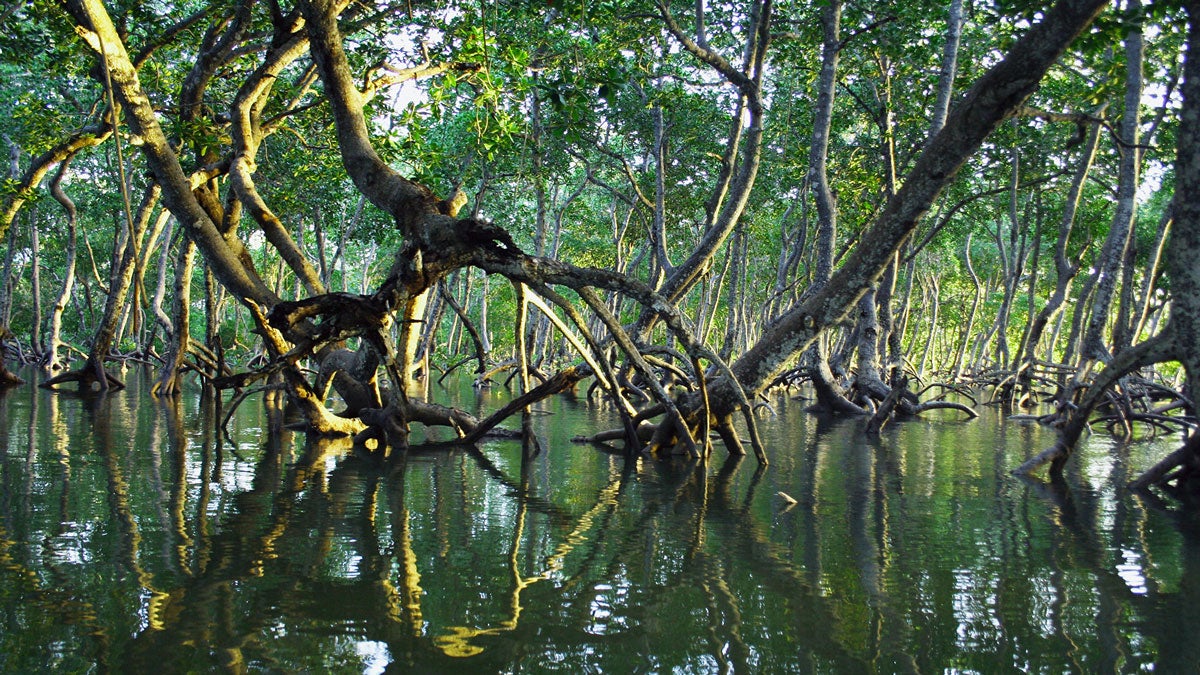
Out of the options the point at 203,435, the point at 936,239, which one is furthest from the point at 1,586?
the point at 936,239

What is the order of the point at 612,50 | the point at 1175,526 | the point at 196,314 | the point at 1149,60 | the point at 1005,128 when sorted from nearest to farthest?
1. the point at 1175,526
2. the point at 612,50
3. the point at 1149,60
4. the point at 1005,128
5. the point at 196,314

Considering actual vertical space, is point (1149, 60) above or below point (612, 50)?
above

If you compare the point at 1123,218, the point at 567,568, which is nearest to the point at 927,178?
the point at 567,568

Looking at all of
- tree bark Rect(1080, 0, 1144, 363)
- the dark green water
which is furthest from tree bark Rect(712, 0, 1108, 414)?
tree bark Rect(1080, 0, 1144, 363)

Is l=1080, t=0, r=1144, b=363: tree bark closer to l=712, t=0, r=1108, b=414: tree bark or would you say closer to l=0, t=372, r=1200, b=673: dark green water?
l=0, t=372, r=1200, b=673: dark green water

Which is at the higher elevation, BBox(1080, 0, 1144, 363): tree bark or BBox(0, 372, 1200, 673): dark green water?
BBox(1080, 0, 1144, 363): tree bark

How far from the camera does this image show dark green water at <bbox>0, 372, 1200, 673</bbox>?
346 centimetres

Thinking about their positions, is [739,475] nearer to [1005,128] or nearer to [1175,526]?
[1175,526]

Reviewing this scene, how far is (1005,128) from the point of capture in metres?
17.6

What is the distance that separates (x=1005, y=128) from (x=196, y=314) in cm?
4182

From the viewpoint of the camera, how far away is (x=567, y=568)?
461cm

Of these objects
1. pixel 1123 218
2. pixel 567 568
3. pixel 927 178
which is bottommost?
pixel 567 568

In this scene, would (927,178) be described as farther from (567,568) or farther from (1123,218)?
(1123,218)

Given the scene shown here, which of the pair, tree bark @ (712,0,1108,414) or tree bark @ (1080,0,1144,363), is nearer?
tree bark @ (712,0,1108,414)
